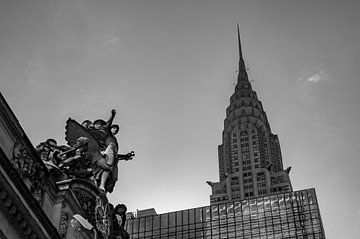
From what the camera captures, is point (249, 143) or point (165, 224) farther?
point (249, 143)

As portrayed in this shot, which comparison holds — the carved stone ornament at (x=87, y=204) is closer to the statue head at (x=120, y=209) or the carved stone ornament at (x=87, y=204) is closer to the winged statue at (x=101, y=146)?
the winged statue at (x=101, y=146)

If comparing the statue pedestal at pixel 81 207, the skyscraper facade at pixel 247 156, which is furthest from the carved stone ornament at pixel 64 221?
the skyscraper facade at pixel 247 156

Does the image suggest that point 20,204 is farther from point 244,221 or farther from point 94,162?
point 244,221

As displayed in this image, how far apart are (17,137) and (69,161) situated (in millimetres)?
3568

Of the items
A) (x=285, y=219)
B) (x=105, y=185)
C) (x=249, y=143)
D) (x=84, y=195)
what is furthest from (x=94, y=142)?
(x=249, y=143)

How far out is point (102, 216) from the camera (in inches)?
875

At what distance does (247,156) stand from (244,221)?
160ft

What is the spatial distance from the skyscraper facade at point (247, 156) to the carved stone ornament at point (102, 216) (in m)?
111

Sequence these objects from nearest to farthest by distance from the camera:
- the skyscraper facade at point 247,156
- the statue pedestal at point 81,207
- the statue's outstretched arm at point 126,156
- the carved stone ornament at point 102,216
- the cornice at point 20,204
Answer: the cornice at point 20,204
the statue pedestal at point 81,207
the carved stone ornament at point 102,216
the statue's outstretched arm at point 126,156
the skyscraper facade at point 247,156

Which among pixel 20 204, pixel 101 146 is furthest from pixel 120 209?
pixel 20 204

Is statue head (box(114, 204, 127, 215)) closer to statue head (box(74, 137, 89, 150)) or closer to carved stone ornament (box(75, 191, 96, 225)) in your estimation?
carved stone ornament (box(75, 191, 96, 225))

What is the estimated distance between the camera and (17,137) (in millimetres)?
18578

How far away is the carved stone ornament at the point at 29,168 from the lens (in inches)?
714

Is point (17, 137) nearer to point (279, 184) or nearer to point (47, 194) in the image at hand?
point (47, 194)
